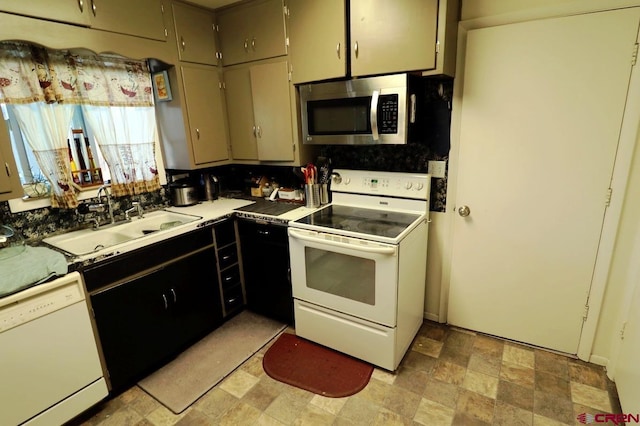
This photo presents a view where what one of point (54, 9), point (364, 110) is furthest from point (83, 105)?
point (364, 110)

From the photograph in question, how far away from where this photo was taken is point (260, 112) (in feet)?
8.07

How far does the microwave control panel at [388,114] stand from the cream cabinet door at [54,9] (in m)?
1.71

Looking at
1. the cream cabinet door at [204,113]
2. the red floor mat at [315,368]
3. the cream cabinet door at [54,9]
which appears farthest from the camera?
the cream cabinet door at [204,113]

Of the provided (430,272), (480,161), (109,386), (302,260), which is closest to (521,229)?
(480,161)

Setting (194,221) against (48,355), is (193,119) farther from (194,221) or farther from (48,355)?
(48,355)

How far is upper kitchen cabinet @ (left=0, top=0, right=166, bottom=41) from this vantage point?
1.62 metres

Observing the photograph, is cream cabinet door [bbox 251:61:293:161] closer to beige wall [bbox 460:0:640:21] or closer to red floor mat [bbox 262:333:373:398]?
beige wall [bbox 460:0:640:21]

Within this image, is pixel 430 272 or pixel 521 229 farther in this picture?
pixel 430 272

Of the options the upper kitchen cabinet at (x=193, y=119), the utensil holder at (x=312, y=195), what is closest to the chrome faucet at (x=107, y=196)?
the upper kitchen cabinet at (x=193, y=119)

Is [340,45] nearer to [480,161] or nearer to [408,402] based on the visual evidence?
[480,161]

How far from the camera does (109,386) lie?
181 cm

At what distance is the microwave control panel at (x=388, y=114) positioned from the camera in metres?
1.87

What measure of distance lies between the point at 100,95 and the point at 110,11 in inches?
20.6

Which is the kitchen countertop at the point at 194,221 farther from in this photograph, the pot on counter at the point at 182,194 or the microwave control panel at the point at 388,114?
the microwave control panel at the point at 388,114
